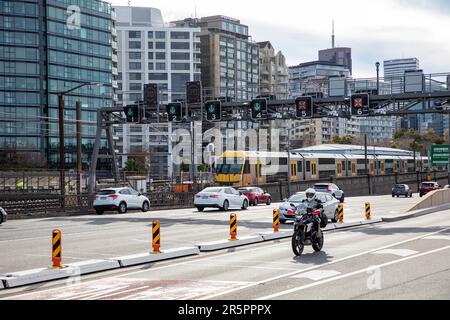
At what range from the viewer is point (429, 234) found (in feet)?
74.3

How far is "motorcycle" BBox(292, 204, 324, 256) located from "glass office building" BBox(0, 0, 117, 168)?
245 ft

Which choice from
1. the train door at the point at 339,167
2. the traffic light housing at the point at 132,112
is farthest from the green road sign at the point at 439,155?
the traffic light housing at the point at 132,112

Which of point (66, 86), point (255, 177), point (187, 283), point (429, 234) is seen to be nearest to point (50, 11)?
point (66, 86)

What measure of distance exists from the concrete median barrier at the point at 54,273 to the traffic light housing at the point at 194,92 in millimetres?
27068

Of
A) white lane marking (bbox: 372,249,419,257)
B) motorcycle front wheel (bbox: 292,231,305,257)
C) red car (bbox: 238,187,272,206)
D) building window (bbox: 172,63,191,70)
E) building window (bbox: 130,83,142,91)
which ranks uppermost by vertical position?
building window (bbox: 172,63,191,70)

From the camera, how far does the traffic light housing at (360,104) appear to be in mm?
37031

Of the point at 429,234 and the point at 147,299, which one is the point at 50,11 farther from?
the point at 147,299

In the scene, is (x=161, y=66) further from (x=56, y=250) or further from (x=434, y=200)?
(x=56, y=250)

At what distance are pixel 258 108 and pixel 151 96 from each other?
23.1ft

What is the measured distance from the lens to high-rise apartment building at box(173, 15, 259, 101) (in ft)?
443

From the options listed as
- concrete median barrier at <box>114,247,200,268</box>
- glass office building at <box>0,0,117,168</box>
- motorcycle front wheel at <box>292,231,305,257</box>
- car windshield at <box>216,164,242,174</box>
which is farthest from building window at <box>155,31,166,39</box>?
motorcycle front wheel at <box>292,231,305,257</box>

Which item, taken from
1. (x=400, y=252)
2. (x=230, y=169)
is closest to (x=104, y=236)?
(x=400, y=252)

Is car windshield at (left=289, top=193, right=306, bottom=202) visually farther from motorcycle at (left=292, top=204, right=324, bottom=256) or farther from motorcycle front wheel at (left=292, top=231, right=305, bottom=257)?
motorcycle front wheel at (left=292, top=231, right=305, bottom=257)

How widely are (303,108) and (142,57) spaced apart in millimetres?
91722
